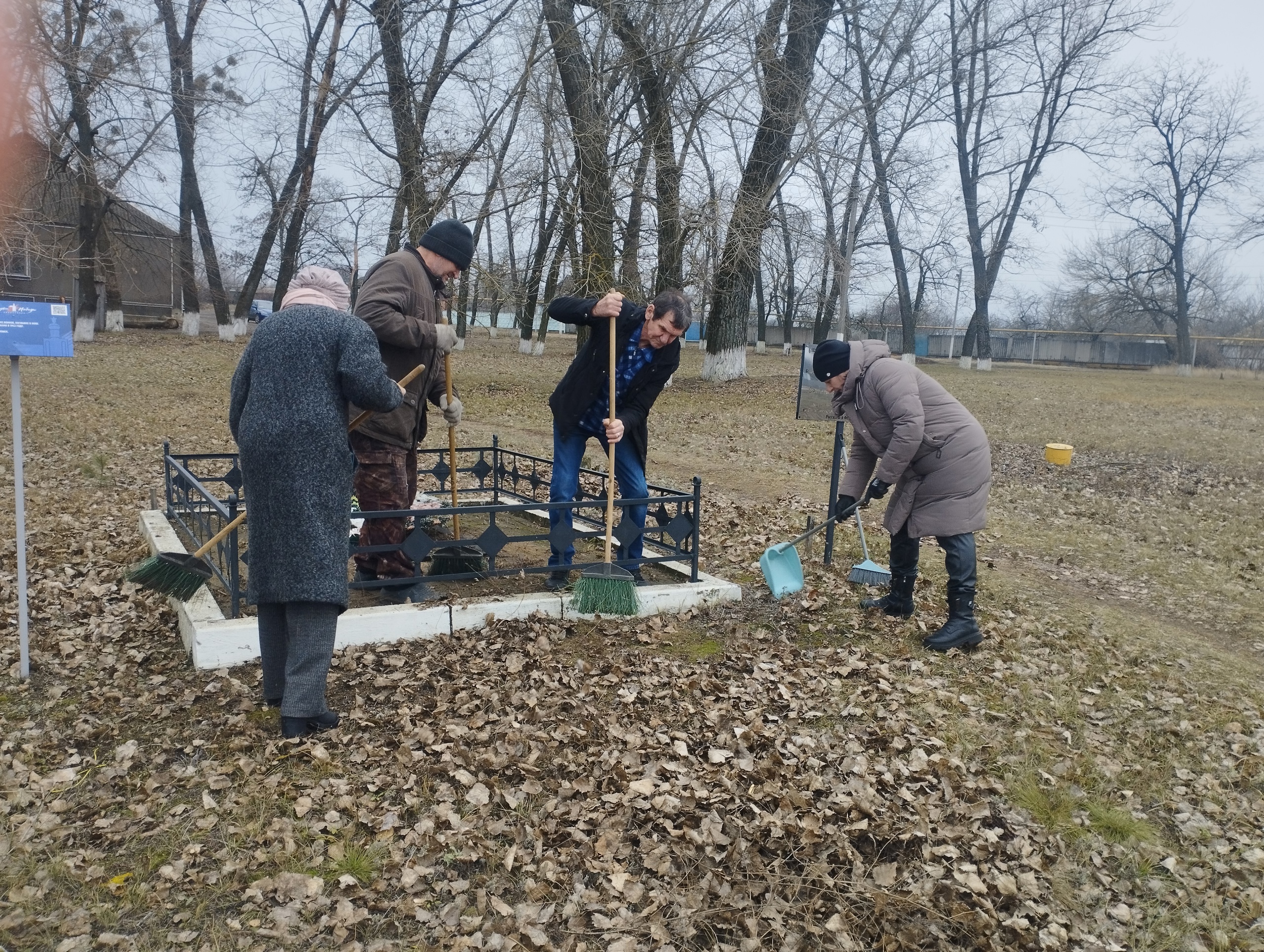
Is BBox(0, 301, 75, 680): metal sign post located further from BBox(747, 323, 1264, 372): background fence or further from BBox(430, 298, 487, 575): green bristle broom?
BBox(747, 323, 1264, 372): background fence

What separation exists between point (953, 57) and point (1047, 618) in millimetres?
25957

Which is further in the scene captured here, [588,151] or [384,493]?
[588,151]

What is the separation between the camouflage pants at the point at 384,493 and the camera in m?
4.80

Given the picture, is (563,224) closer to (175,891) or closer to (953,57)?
(175,891)

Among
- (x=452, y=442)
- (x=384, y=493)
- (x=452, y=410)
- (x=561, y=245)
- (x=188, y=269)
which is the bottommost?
(x=384, y=493)

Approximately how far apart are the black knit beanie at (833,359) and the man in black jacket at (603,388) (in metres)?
0.78

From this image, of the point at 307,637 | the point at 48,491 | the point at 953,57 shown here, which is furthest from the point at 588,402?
the point at 953,57

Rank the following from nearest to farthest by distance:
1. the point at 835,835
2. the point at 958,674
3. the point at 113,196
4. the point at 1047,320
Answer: the point at 835,835 → the point at 958,674 → the point at 113,196 → the point at 1047,320

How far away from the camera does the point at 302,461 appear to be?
3527 millimetres

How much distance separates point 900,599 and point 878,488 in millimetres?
809

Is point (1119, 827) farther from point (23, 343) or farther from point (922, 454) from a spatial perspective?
point (23, 343)

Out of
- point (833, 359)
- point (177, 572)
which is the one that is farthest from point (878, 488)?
point (177, 572)

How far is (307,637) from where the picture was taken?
366cm

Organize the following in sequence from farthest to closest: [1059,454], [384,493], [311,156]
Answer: [311,156] < [1059,454] < [384,493]
